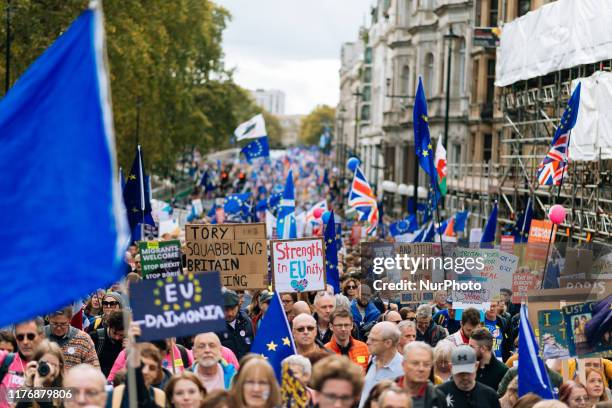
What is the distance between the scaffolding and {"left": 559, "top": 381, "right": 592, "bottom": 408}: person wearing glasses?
14248 mm

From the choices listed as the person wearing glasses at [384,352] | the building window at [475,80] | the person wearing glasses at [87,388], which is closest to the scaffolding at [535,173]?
the building window at [475,80]

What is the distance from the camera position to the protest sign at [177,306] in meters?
7.81

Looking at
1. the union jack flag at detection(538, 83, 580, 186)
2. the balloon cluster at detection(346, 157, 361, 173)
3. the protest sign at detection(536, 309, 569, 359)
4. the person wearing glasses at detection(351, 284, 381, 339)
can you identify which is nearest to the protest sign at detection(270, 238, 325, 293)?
the person wearing glasses at detection(351, 284, 381, 339)

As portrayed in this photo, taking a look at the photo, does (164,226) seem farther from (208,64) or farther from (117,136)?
(208,64)

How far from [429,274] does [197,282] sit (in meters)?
6.63

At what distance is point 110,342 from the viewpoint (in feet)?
36.7

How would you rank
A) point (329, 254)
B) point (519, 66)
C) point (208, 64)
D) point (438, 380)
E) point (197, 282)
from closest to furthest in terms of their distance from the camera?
point (197, 282), point (438, 380), point (329, 254), point (519, 66), point (208, 64)

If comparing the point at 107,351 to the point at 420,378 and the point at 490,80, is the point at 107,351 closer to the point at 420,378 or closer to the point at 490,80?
the point at 420,378

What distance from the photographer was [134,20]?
141 feet

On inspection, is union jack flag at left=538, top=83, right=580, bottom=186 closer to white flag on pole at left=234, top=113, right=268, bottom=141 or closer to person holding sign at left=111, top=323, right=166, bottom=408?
person holding sign at left=111, top=323, right=166, bottom=408

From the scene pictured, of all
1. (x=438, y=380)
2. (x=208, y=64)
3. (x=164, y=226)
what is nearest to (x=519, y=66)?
(x=164, y=226)

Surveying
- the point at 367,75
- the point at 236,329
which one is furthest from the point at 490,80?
the point at 367,75

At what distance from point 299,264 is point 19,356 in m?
4.84

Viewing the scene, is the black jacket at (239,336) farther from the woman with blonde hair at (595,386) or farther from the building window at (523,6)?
the building window at (523,6)
